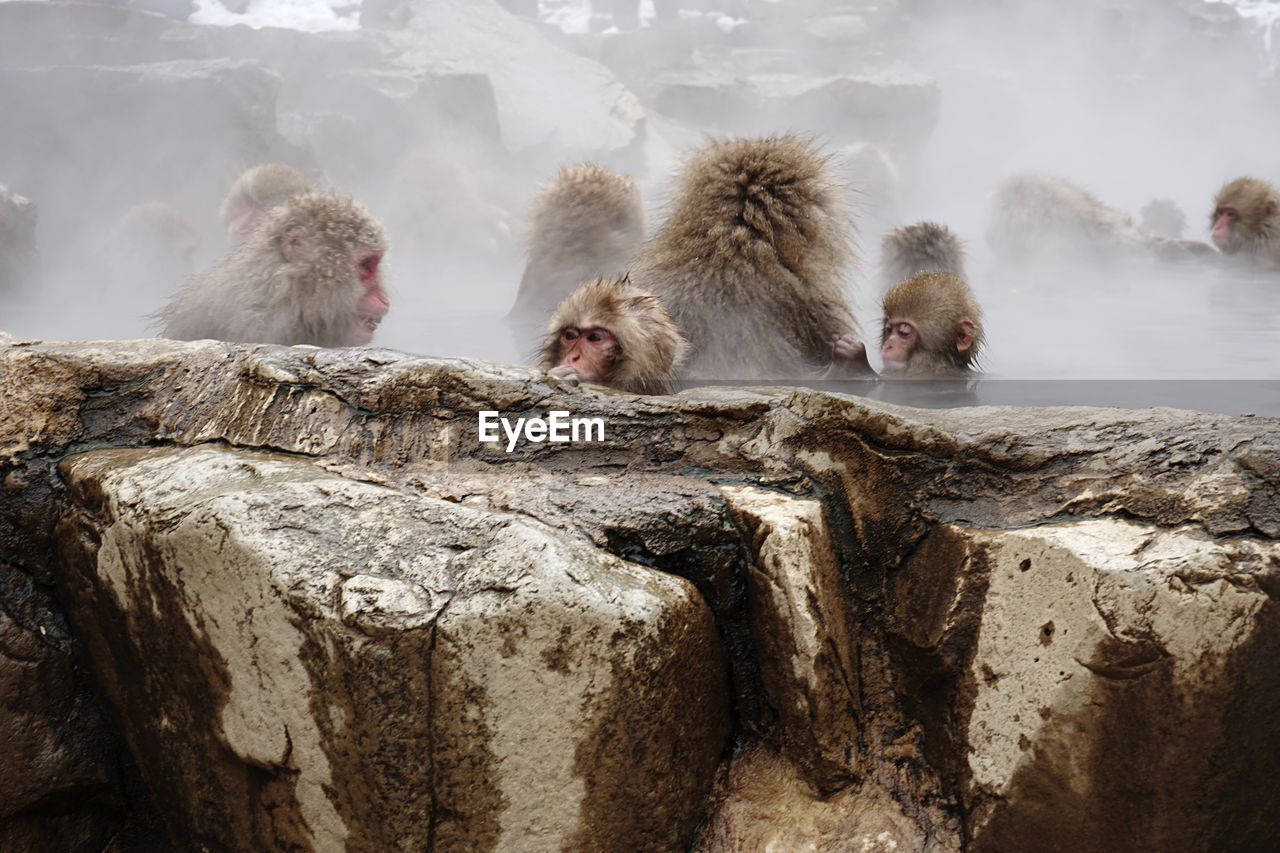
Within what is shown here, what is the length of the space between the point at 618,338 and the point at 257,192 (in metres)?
3.20

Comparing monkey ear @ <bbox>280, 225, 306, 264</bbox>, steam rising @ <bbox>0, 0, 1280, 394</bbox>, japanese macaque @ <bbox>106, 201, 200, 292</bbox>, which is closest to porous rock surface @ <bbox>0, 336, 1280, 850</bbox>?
monkey ear @ <bbox>280, 225, 306, 264</bbox>

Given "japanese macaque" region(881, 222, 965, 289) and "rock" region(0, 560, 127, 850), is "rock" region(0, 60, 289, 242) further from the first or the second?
"rock" region(0, 560, 127, 850)

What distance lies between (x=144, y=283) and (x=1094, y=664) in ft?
17.7

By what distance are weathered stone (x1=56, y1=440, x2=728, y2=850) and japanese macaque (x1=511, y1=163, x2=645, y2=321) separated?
282 cm

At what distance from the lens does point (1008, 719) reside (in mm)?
1874

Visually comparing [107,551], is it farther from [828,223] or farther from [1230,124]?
[1230,124]

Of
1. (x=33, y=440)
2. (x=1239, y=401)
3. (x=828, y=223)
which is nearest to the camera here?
(x=33, y=440)

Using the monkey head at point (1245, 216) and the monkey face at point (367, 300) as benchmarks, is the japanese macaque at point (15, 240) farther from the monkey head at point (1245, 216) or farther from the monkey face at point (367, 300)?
the monkey head at point (1245, 216)

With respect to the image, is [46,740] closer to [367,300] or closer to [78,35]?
[367,300]

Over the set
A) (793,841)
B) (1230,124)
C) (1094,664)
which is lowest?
(793,841)

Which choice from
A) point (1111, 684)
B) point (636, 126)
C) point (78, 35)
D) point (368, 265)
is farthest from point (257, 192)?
point (636, 126)

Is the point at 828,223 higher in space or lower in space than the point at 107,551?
higher

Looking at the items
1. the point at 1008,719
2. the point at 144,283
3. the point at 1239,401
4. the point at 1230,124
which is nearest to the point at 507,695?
the point at 1008,719

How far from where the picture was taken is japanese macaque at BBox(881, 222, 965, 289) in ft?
15.5
